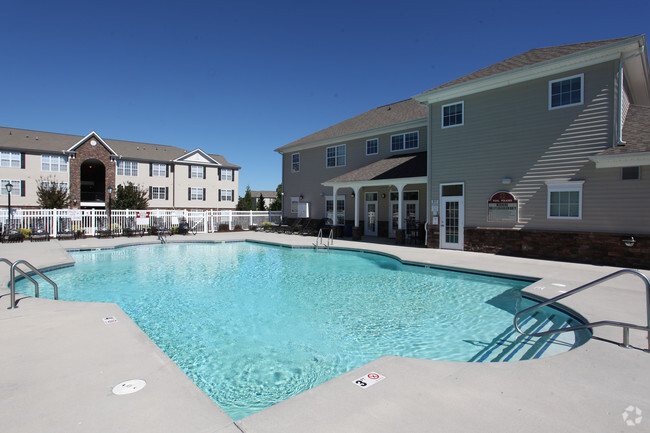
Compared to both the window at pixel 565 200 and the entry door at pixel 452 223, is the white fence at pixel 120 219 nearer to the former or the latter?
the entry door at pixel 452 223

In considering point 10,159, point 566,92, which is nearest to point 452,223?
point 566,92

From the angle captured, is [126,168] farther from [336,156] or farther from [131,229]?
[336,156]

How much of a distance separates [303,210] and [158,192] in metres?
18.2

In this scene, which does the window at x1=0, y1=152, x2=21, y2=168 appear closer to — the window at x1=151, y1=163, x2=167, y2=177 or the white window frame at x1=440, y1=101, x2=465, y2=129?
the window at x1=151, y1=163, x2=167, y2=177

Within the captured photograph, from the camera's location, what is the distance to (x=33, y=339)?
12.8 feet

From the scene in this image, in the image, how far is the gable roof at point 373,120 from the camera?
17406mm

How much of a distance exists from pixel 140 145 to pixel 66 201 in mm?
10489

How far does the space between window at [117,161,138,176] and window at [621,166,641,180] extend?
34.2 m

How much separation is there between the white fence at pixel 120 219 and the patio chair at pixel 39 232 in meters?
0.04

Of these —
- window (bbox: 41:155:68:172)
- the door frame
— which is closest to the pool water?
the door frame

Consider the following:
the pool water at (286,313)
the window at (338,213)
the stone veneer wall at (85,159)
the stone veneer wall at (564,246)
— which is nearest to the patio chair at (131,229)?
the pool water at (286,313)

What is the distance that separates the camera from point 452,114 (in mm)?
12945

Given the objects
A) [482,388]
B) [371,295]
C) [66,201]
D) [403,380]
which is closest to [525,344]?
[482,388]

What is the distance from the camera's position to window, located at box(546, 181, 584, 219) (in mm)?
10008
